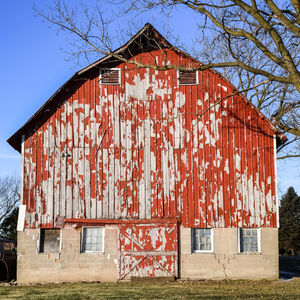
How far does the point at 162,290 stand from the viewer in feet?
47.1

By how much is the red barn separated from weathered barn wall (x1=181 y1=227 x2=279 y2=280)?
1.4 inches

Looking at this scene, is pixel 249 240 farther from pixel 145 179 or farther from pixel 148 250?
pixel 145 179

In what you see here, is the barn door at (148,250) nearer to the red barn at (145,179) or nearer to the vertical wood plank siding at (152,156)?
the red barn at (145,179)

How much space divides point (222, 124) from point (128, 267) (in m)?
6.42

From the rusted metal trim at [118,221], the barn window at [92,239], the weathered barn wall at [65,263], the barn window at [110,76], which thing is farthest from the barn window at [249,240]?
the barn window at [110,76]

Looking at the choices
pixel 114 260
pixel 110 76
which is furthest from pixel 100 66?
pixel 114 260

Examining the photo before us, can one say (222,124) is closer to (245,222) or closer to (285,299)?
(245,222)

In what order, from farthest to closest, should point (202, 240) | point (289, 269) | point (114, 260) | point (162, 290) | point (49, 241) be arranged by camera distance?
point (289, 269), point (202, 240), point (49, 241), point (114, 260), point (162, 290)

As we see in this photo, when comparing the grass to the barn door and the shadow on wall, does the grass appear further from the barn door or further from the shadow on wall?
the shadow on wall

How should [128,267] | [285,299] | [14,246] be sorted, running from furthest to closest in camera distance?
1. [14,246]
2. [128,267]
3. [285,299]

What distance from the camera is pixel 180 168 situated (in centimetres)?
1784

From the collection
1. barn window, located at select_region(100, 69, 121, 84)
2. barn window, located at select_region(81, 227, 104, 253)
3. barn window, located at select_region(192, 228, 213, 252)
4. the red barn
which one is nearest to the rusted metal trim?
the red barn

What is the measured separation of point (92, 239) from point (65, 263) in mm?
1270

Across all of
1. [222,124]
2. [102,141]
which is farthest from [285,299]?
[102,141]
